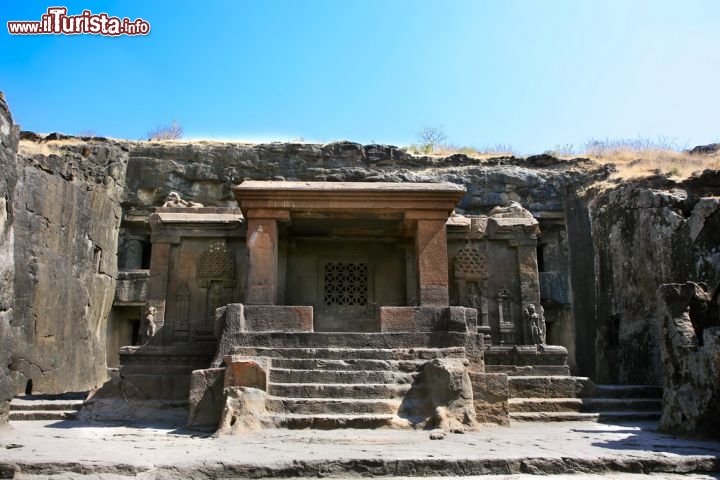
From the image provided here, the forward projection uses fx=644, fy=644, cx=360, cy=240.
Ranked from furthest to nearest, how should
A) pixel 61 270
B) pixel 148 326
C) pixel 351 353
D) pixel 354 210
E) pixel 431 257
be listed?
pixel 61 270
pixel 148 326
pixel 354 210
pixel 431 257
pixel 351 353

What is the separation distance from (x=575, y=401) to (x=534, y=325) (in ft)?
6.37

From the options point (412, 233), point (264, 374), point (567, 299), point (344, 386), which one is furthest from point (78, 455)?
point (567, 299)

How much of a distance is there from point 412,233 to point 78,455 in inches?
262

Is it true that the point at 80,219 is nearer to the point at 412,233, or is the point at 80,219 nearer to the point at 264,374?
the point at 412,233

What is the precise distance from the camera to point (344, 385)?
7.00 meters

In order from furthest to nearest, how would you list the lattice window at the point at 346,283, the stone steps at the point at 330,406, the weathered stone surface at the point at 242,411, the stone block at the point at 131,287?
the stone block at the point at 131,287
the lattice window at the point at 346,283
the stone steps at the point at 330,406
the weathered stone surface at the point at 242,411

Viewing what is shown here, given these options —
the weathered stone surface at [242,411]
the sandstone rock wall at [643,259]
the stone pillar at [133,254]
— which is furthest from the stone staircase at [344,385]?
the stone pillar at [133,254]

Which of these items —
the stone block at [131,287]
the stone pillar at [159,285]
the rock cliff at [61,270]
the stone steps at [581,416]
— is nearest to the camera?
the stone steps at [581,416]

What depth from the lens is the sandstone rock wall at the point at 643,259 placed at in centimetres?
1181

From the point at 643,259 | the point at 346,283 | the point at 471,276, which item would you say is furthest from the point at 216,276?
the point at 643,259

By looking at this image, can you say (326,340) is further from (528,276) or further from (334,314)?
(528,276)

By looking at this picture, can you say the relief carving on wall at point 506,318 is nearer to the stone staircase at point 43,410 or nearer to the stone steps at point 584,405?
the stone steps at point 584,405

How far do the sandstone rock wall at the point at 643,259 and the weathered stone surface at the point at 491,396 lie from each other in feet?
18.7

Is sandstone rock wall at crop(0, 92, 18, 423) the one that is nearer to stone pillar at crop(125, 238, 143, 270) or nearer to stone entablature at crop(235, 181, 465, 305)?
stone entablature at crop(235, 181, 465, 305)
